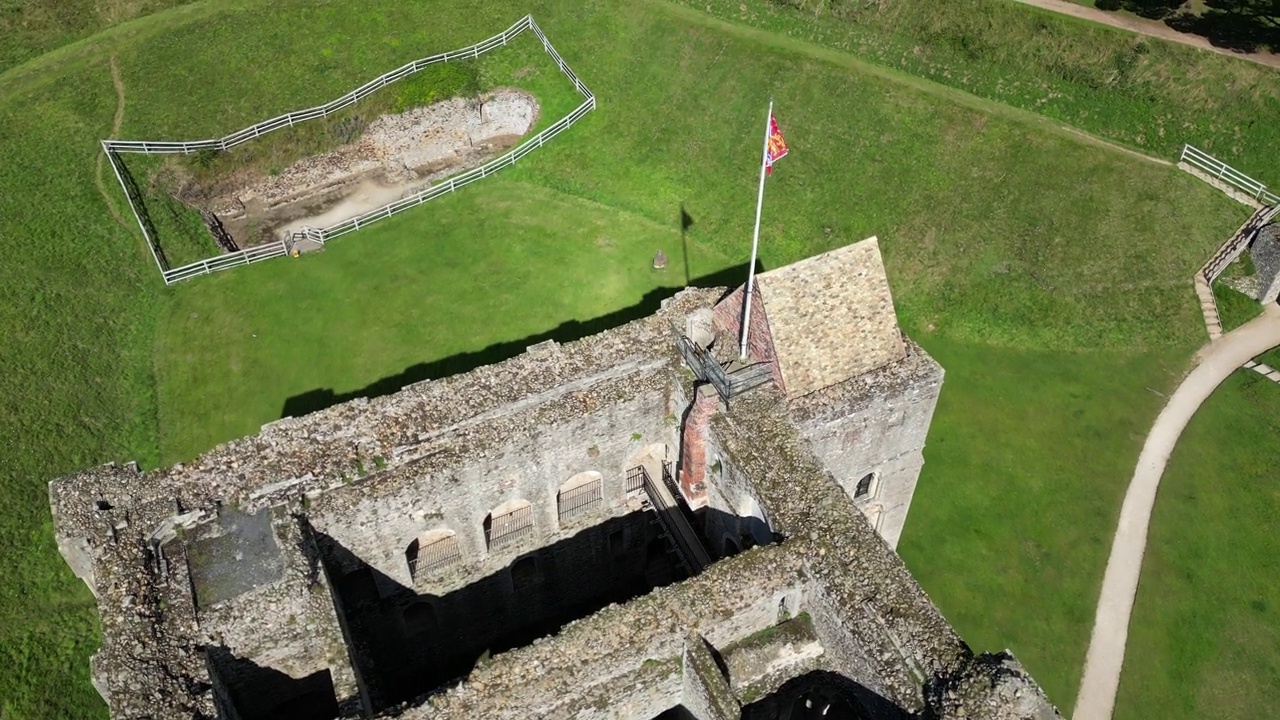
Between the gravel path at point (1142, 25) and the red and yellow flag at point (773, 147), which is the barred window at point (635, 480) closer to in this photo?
the red and yellow flag at point (773, 147)

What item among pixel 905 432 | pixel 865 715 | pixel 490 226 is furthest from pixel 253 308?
pixel 865 715

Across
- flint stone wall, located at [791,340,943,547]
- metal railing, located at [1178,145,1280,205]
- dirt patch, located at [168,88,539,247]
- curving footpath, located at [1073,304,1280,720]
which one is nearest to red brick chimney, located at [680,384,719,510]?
flint stone wall, located at [791,340,943,547]

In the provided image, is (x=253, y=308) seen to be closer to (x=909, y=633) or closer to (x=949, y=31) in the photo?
(x=909, y=633)

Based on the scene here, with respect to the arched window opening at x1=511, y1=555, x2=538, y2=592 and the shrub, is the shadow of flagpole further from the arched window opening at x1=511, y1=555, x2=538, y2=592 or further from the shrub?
the arched window opening at x1=511, y1=555, x2=538, y2=592

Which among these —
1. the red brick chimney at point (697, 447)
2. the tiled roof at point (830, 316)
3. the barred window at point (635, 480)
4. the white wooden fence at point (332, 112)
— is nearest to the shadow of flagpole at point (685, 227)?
the white wooden fence at point (332, 112)

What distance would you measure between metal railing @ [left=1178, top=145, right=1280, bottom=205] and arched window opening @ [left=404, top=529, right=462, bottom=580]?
4194 centimetres

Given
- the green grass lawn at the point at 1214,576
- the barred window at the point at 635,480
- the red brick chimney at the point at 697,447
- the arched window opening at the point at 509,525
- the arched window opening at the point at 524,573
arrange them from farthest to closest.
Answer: the green grass lawn at the point at 1214,576, the arched window opening at the point at 524,573, the barred window at the point at 635,480, the arched window opening at the point at 509,525, the red brick chimney at the point at 697,447

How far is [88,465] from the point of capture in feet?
126

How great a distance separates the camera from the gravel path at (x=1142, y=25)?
48156mm

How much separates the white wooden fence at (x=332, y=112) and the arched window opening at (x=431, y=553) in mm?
24190

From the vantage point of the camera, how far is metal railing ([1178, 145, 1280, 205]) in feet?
150

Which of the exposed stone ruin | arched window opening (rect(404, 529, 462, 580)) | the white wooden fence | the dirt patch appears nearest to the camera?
the exposed stone ruin

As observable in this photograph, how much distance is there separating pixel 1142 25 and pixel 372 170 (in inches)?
1761

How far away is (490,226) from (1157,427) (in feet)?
112
